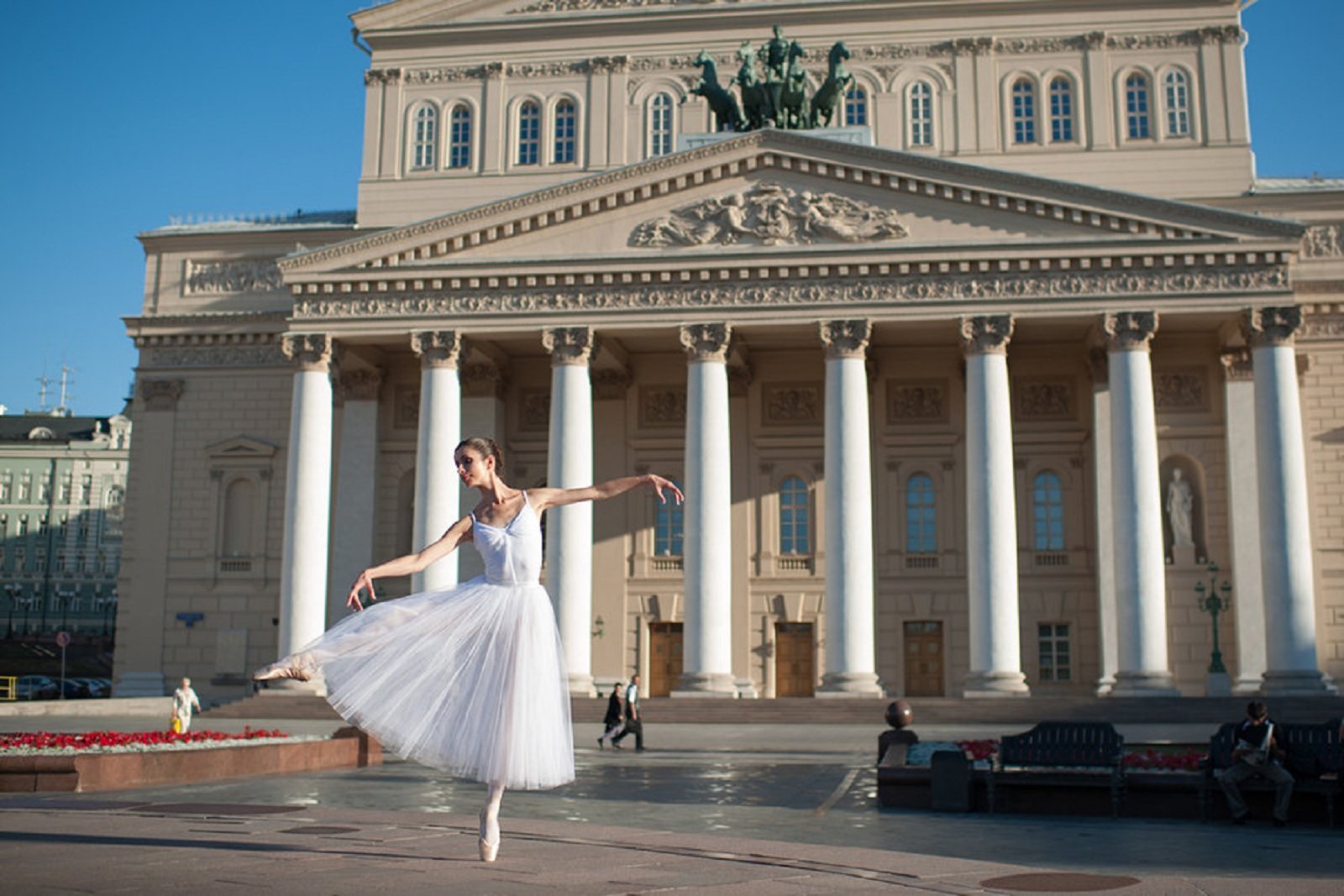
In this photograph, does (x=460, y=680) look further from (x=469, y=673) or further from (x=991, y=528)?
(x=991, y=528)

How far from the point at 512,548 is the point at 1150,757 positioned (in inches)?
409

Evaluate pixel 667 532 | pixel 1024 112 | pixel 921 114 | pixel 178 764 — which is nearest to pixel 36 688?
pixel 667 532

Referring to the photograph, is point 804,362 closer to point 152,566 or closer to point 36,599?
point 152,566

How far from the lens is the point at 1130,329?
36.8 metres

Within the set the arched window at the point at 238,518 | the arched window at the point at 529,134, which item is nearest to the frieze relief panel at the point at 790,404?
the arched window at the point at 529,134

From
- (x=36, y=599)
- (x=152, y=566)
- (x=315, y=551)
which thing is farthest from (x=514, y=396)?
(x=36, y=599)

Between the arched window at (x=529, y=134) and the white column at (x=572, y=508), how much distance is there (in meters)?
13.5

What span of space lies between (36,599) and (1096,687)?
84.6 m

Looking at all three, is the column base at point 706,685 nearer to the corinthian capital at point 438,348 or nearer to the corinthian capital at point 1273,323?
the corinthian capital at point 438,348

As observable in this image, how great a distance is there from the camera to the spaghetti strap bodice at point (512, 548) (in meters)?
8.86

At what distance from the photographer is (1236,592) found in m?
38.6

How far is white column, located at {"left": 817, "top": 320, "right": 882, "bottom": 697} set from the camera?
119ft

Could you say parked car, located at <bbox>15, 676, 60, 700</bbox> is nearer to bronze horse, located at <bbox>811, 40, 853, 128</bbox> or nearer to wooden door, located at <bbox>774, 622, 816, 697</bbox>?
wooden door, located at <bbox>774, 622, 816, 697</bbox>

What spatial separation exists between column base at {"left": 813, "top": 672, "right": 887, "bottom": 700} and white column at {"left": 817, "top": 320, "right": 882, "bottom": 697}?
0.02 meters
